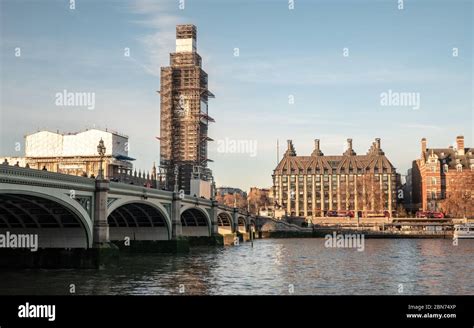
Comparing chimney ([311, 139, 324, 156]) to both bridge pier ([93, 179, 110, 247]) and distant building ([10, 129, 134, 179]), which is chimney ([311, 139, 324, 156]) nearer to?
distant building ([10, 129, 134, 179])

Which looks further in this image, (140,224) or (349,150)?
(349,150)

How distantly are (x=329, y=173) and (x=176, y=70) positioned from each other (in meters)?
53.1

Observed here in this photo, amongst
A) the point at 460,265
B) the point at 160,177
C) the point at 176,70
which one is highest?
the point at 176,70

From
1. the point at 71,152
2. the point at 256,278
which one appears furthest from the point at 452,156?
the point at 256,278

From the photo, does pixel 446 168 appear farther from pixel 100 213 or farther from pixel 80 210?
pixel 80 210

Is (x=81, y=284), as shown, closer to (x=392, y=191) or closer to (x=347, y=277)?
(x=347, y=277)

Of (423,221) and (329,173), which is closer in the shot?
(423,221)

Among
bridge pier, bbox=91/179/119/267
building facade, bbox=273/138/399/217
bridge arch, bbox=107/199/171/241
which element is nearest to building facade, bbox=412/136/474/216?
building facade, bbox=273/138/399/217

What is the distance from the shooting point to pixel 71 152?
444 feet

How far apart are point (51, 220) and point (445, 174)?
4702 inches

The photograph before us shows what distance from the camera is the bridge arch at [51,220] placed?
142 ft
